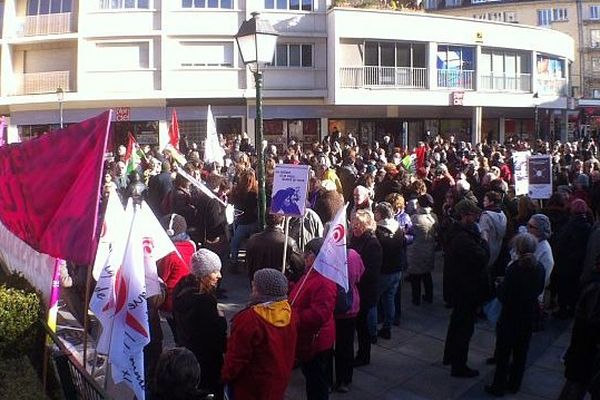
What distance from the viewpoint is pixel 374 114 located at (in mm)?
33031

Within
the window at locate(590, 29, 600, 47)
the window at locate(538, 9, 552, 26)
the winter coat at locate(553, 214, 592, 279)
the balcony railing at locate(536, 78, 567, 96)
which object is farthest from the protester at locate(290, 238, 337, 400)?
the window at locate(590, 29, 600, 47)

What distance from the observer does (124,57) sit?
28.7m

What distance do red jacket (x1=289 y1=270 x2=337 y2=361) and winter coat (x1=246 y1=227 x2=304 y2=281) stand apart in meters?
1.35

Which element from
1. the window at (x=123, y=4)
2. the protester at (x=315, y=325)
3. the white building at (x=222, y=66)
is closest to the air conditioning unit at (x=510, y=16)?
the white building at (x=222, y=66)

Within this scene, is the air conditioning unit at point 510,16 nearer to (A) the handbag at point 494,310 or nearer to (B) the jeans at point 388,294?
(B) the jeans at point 388,294

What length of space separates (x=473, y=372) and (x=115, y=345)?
157 inches

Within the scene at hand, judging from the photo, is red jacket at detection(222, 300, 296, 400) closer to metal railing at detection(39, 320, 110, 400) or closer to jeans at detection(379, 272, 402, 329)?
metal railing at detection(39, 320, 110, 400)

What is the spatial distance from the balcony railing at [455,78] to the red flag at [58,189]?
95.9 ft

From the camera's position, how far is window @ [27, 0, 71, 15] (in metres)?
29.6

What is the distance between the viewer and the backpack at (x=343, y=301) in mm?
5812

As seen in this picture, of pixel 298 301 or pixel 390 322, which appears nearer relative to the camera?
pixel 298 301

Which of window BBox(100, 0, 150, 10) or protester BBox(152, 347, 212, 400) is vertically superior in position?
window BBox(100, 0, 150, 10)

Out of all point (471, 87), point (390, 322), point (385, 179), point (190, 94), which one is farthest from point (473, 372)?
point (471, 87)

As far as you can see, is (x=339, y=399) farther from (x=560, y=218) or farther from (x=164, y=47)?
(x=164, y=47)
